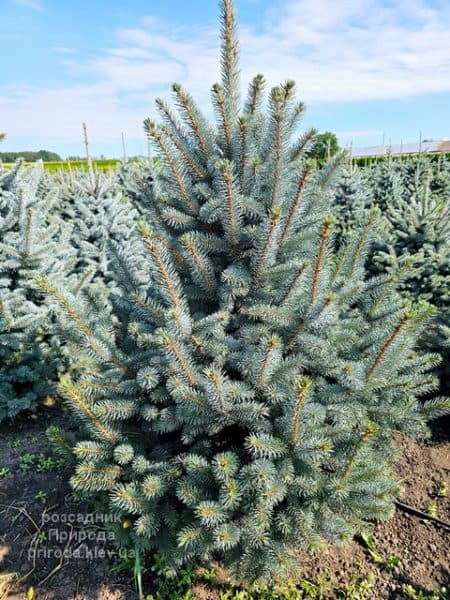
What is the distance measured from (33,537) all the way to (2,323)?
1975 millimetres

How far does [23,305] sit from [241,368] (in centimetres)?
298

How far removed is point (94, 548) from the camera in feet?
8.80

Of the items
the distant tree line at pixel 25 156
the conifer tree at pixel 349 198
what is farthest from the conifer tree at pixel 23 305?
the conifer tree at pixel 349 198

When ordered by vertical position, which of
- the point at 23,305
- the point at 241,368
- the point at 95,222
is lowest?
the point at 23,305

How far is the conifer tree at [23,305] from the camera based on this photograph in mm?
3947

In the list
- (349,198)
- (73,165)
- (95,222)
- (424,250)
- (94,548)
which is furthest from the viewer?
(73,165)

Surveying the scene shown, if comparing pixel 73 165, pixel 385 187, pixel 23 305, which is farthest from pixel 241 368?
pixel 73 165

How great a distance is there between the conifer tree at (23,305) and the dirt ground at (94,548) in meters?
0.90

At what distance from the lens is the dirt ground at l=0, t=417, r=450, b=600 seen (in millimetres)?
2463

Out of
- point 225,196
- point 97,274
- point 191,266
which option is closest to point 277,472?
point 191,266

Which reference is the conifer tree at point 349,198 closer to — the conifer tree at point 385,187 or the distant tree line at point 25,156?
the conifer tree at point 385,187

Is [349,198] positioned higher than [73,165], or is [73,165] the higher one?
[73,165]

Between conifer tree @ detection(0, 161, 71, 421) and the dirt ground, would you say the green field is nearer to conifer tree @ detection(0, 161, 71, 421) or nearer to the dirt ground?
conifer tree @ detection(0, 161, 71, 421)

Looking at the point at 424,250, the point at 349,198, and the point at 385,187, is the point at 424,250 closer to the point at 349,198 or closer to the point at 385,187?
the point at 349,198
